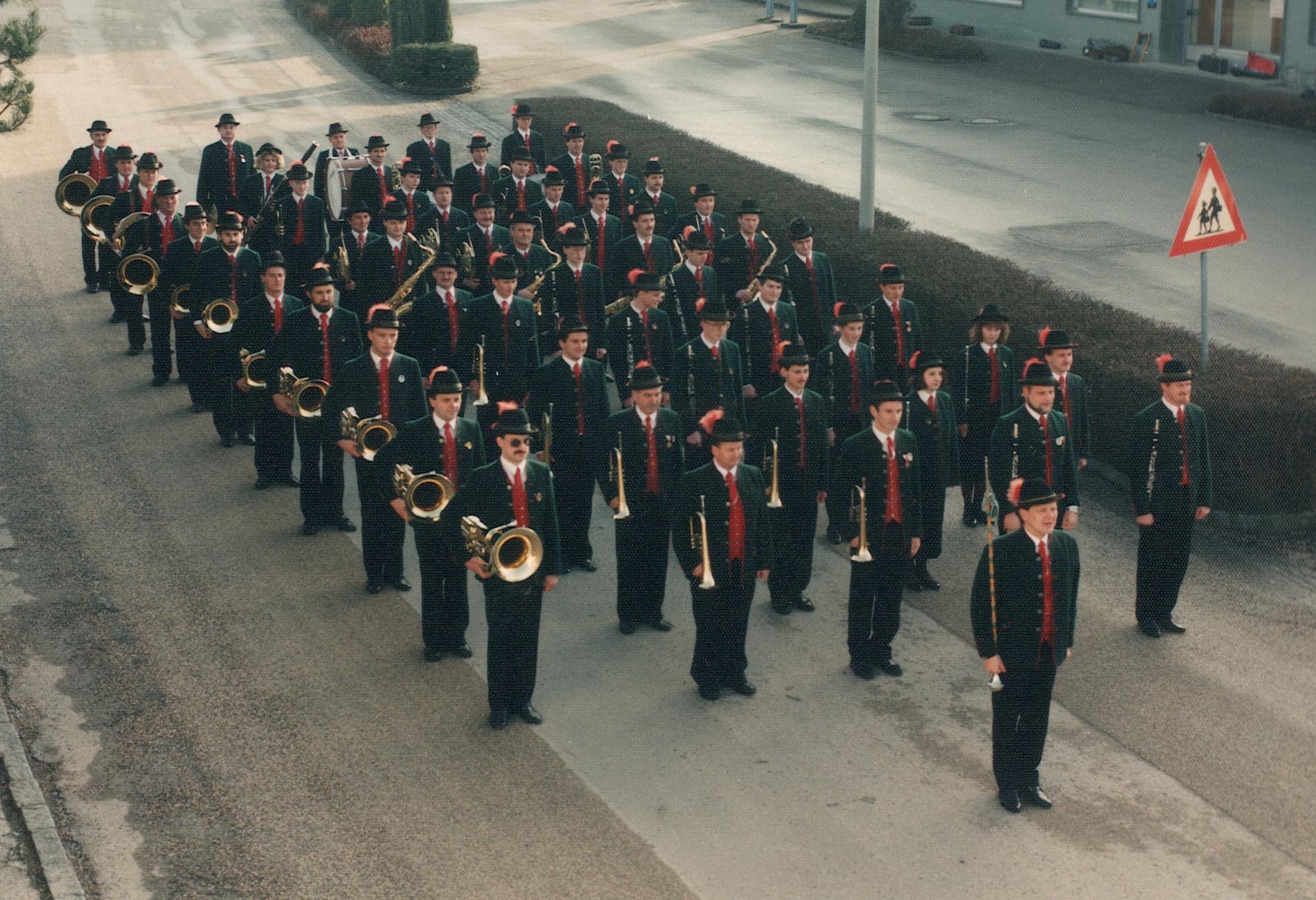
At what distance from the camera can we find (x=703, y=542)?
404 inches

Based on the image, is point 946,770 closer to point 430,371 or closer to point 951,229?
point 430,371

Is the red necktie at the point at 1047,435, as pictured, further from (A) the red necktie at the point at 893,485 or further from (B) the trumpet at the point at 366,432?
(B) the trumpet at the point at 366,432

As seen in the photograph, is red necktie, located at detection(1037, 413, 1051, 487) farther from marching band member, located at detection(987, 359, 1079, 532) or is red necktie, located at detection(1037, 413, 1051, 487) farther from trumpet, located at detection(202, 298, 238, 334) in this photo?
trumpet, located at detection(202, 298, 238, 334)

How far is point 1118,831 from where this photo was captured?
874cm

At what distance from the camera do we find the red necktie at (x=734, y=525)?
33.8 feet

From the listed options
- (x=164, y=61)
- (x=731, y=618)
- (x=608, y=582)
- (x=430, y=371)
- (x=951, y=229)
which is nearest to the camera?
(x=731, y=618)

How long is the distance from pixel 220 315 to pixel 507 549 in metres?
6.44

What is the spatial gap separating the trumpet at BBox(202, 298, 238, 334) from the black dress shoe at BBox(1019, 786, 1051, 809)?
8.86 m

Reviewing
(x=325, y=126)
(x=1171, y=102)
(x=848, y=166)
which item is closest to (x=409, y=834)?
(x=848, y=166)

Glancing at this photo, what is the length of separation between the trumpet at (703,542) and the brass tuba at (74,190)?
12.1 metres

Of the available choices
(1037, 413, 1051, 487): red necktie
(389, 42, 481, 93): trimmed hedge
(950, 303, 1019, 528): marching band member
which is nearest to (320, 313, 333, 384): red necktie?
(950, 303, 1019, 528): marching band member

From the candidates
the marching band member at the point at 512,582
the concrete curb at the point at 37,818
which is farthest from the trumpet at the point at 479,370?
the concrete curb at the point at 37,818

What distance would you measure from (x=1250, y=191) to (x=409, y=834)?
72.0 ft

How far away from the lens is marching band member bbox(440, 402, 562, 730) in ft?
32.4
